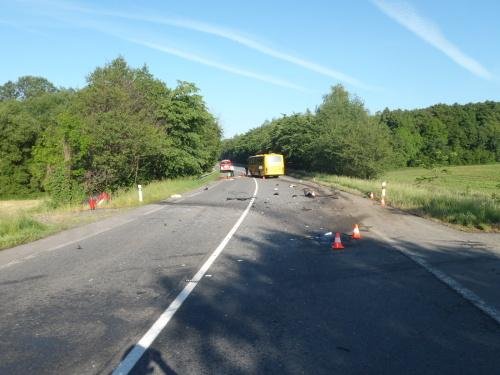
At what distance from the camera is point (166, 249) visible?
10672mm

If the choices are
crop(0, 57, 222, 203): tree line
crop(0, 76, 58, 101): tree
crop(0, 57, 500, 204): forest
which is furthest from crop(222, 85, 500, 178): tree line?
crop(0, 76, 58, 101): tree

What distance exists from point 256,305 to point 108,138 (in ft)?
79.5

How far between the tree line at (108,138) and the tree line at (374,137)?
13.4 metres

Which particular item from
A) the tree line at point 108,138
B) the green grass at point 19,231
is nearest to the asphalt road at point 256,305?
the green grass at point 19,231

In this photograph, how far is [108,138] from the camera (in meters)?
28.8

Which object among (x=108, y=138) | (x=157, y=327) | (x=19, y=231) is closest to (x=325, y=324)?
(x=157, y=327)

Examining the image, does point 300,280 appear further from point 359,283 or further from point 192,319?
point 192,319

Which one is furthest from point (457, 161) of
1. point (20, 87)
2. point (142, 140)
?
point (20, 87)

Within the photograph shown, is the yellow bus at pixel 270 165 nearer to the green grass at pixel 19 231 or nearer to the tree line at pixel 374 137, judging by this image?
the tree line at pixel 374 137

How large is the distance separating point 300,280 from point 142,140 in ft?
80.2

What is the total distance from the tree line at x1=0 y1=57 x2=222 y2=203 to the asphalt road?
15.1m

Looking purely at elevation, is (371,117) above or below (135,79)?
below

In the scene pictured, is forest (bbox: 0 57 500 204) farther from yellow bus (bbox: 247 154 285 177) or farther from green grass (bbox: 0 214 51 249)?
green grass (bbox: 0 214 51 249)

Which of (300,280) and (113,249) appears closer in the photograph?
(300,280)
